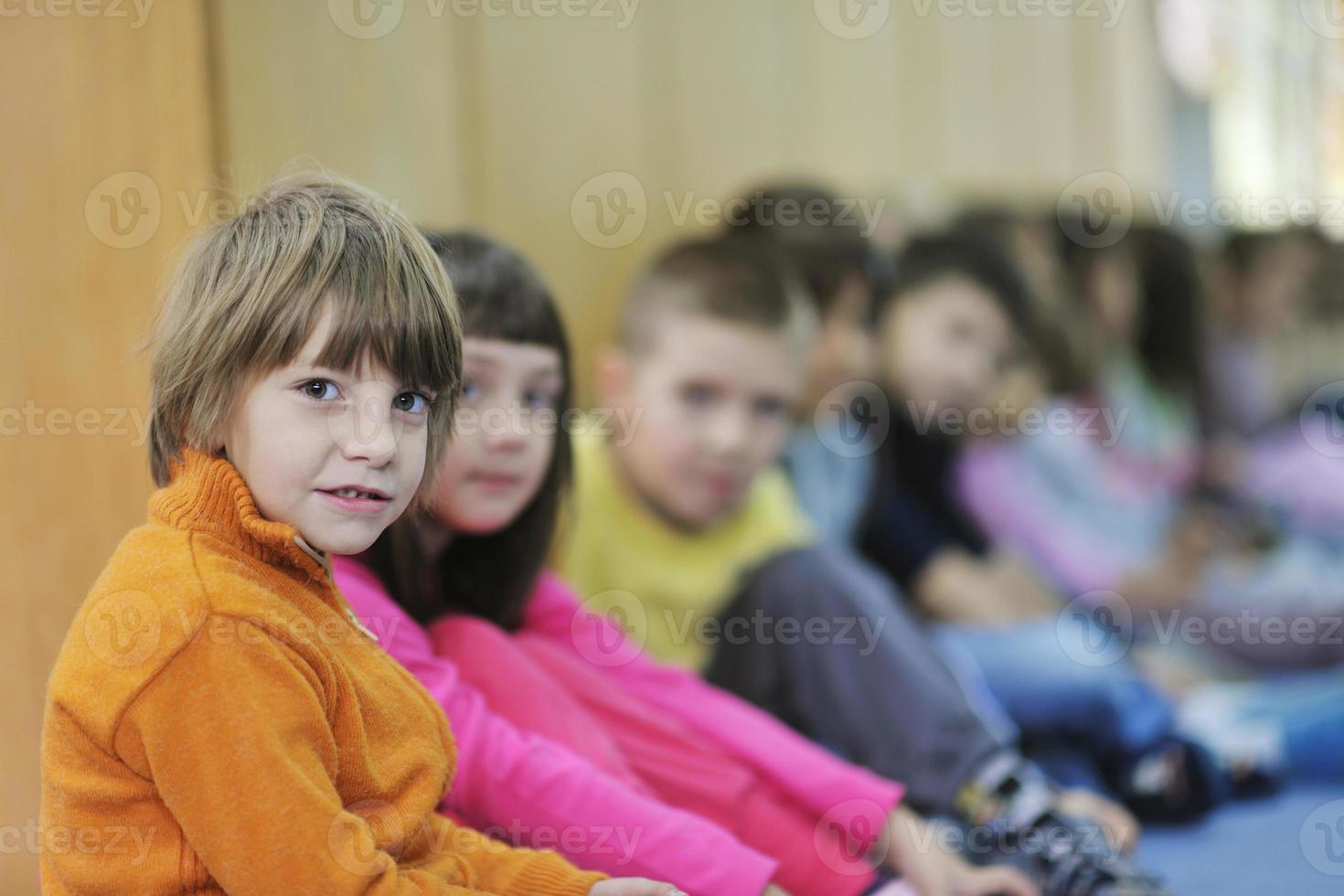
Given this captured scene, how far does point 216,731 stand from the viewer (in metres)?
0.60

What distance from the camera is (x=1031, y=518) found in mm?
1997

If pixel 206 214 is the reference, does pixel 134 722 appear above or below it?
below

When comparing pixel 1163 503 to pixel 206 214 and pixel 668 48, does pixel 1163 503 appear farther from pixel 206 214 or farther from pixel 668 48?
pixel 206 214

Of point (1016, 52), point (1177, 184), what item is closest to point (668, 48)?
point (1016, 52)

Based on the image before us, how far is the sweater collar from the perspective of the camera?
0.66 m

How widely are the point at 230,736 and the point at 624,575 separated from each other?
Result: 78 cm

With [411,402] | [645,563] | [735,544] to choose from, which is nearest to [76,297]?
[411,402]

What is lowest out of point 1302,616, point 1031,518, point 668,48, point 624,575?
point 1302,616

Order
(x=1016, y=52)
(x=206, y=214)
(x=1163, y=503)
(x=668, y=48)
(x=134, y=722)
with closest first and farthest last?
(x=134, y=722), (x=206, y=214), (x=668, y=48), (x=1163, y=503), (x=1016, y=52)

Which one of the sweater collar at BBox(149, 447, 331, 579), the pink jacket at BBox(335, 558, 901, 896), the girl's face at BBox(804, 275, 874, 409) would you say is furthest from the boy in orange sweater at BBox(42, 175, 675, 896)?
the girl's face at BBox(804, 275, 874, 409)

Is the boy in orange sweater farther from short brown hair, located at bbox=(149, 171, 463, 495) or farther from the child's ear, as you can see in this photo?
the child's ear

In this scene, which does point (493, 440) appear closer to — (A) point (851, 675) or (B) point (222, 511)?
(B) point (222, 511)

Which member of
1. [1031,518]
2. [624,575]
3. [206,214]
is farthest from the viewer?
[1031,518]

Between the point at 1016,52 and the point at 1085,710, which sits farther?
the point at 1016,52
